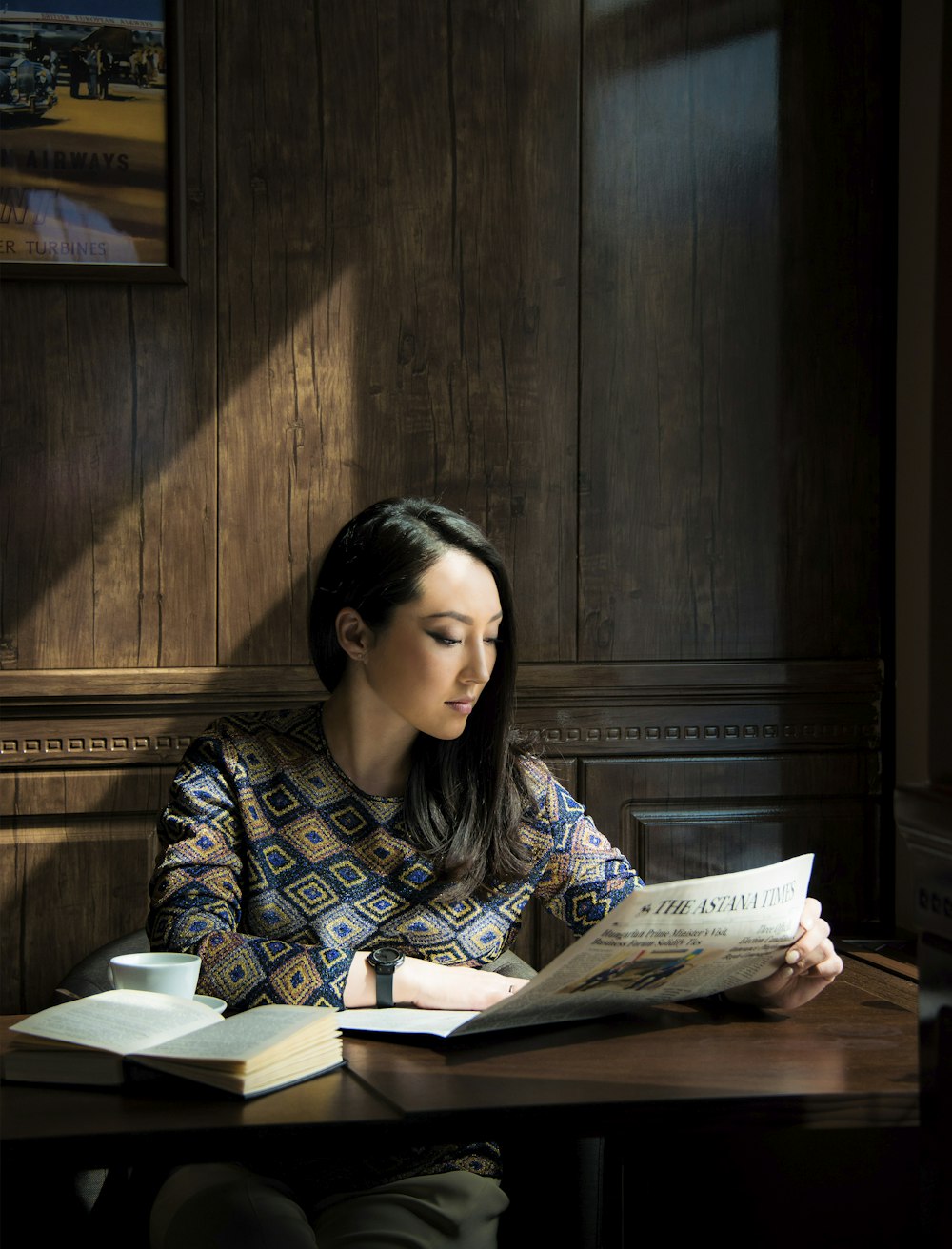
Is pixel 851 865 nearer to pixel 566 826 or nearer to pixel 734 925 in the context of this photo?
pixel 566 826

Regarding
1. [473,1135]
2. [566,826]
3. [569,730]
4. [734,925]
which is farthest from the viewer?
[569,730]

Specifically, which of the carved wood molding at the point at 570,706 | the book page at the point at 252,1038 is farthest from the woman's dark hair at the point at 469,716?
the carved wood molding at the point at 570,706

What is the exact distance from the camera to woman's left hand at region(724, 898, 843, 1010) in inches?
62.7

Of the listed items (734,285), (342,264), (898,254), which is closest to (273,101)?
(342,264)

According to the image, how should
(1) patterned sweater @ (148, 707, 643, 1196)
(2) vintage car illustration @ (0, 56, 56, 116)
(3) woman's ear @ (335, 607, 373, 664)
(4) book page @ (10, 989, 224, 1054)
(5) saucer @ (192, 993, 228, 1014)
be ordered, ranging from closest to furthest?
(4) book page @ (10, 989, 224, 1054) → (5) saucer @ (192, 993, 228, 1014) → (1) patterned sweater @ (148, 707, 643, 1196) → (3) woman's ear @ (335, 607, 373, 664) → (2) vintage car illustration @ (0, 56, 56, 116)

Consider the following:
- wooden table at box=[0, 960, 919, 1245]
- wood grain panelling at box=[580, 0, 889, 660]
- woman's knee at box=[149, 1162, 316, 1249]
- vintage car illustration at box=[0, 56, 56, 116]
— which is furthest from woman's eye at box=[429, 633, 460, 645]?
vintage car illustration at box=[0, 56, 56, 116]

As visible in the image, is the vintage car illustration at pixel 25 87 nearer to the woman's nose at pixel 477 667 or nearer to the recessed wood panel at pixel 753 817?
the woman's nose at pixel 477 667

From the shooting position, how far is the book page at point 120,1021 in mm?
1324

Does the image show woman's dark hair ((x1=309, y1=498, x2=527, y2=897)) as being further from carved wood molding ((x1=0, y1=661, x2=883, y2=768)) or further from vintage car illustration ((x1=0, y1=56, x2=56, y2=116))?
vintage car illustration ((x1=0, y1=56, x2=56, y2=116))

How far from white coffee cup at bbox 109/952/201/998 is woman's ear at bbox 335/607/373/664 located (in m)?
0.64

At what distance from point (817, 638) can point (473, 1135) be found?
2321 millimetres

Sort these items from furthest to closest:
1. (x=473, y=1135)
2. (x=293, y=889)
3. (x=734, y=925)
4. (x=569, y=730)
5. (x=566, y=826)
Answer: (x=569, y=730), (x=566, y=826), (x=293, y=889), (x=734, y=925), (x=473, y=1135)

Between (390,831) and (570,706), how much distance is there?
1330 millimetres

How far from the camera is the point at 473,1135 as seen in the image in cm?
125
